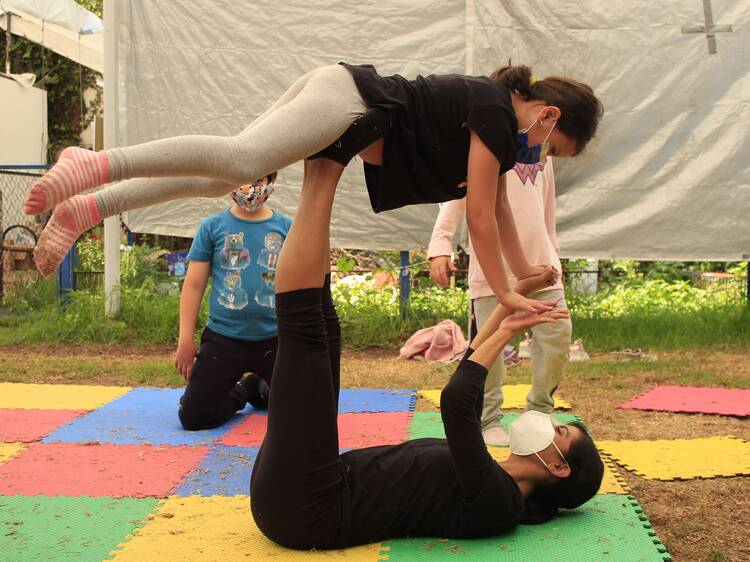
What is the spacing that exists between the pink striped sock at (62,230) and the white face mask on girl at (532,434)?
1471 mm

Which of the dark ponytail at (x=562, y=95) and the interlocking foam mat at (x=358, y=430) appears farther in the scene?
the interlocking foam mat at (x=358, y=430)

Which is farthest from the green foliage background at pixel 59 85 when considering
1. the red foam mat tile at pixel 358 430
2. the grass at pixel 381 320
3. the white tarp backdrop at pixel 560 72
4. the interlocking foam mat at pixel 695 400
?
the interlocking foam mat at pixel 695 400

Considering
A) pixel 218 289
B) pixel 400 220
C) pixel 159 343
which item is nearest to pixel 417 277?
pixel 400 220

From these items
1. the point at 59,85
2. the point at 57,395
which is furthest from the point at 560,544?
the point at 59,85

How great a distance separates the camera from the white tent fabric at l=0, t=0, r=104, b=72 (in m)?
13.5

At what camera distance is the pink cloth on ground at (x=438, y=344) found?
6770 mm

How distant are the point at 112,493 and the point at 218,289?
149 cm

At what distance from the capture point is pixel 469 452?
2.62 metres

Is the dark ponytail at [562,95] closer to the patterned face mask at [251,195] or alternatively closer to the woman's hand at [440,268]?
the woman's hand at [440,268]

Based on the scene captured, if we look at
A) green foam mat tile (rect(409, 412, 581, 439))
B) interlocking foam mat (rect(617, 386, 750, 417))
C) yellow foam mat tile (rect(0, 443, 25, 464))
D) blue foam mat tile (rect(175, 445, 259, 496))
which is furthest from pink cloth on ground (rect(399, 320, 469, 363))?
yellow foam mat tile (rect(0, 443, 25, 464))

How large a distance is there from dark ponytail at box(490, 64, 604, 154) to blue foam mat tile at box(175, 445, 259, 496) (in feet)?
5.74

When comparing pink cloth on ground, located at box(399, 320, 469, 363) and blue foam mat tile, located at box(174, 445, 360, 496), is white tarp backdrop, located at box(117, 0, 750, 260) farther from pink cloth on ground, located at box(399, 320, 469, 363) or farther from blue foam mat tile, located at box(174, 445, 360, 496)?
blue foam mat tile, located at box(174, 445, 360, 496)

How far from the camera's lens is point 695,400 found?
5.09m

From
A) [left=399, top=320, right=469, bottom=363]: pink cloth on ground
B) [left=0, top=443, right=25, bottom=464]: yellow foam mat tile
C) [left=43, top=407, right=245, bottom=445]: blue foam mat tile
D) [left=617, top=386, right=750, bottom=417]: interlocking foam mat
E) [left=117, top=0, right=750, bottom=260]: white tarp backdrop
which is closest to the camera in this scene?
[left=0, top=443, right=25, bottom=464]: yellow foam mat tile
